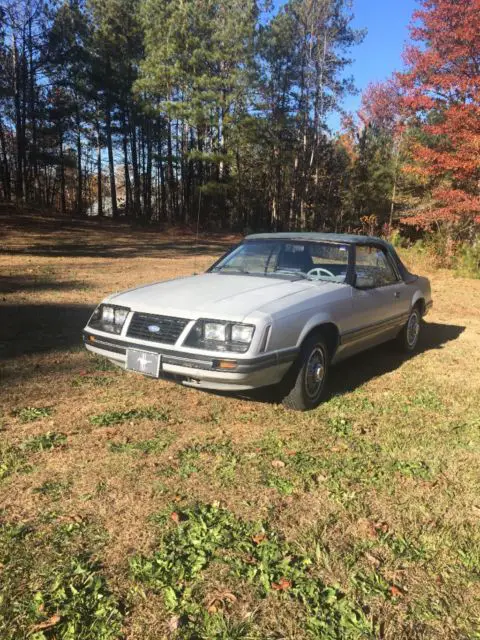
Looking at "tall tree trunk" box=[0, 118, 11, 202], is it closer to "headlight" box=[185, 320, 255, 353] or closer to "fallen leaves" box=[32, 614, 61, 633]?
"headlight" box=[185, 320, 255, 353]

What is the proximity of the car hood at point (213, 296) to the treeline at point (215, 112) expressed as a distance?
17.9m

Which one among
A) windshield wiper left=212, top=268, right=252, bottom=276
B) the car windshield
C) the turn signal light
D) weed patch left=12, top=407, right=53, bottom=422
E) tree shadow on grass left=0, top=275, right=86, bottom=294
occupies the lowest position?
weed patch left=12, top=407, right=53, bottom=422

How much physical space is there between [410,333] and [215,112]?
23.1 metres

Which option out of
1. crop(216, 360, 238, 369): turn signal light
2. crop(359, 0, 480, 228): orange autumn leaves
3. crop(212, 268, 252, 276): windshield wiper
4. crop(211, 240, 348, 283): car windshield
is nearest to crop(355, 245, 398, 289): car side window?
crop(211, 240, 348, 283): car windshield

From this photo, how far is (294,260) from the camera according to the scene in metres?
5.04

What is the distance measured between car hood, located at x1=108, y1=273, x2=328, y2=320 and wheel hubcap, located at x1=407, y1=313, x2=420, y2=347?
2.12 meters

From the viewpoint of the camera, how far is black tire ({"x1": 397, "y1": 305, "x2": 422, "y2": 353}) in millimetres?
6141

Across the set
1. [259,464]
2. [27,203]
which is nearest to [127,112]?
[27,203]

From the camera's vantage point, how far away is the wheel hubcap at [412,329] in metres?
6.23

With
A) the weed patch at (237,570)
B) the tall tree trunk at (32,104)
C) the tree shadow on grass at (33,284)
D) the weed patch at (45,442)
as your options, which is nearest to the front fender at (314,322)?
the weed patch at (237,570)

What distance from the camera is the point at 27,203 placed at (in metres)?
30.8

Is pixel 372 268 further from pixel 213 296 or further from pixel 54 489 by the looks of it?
pixel 54 489

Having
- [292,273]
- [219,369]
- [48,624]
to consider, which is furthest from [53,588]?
[292,273]

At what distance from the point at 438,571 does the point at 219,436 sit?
5.81 feet
